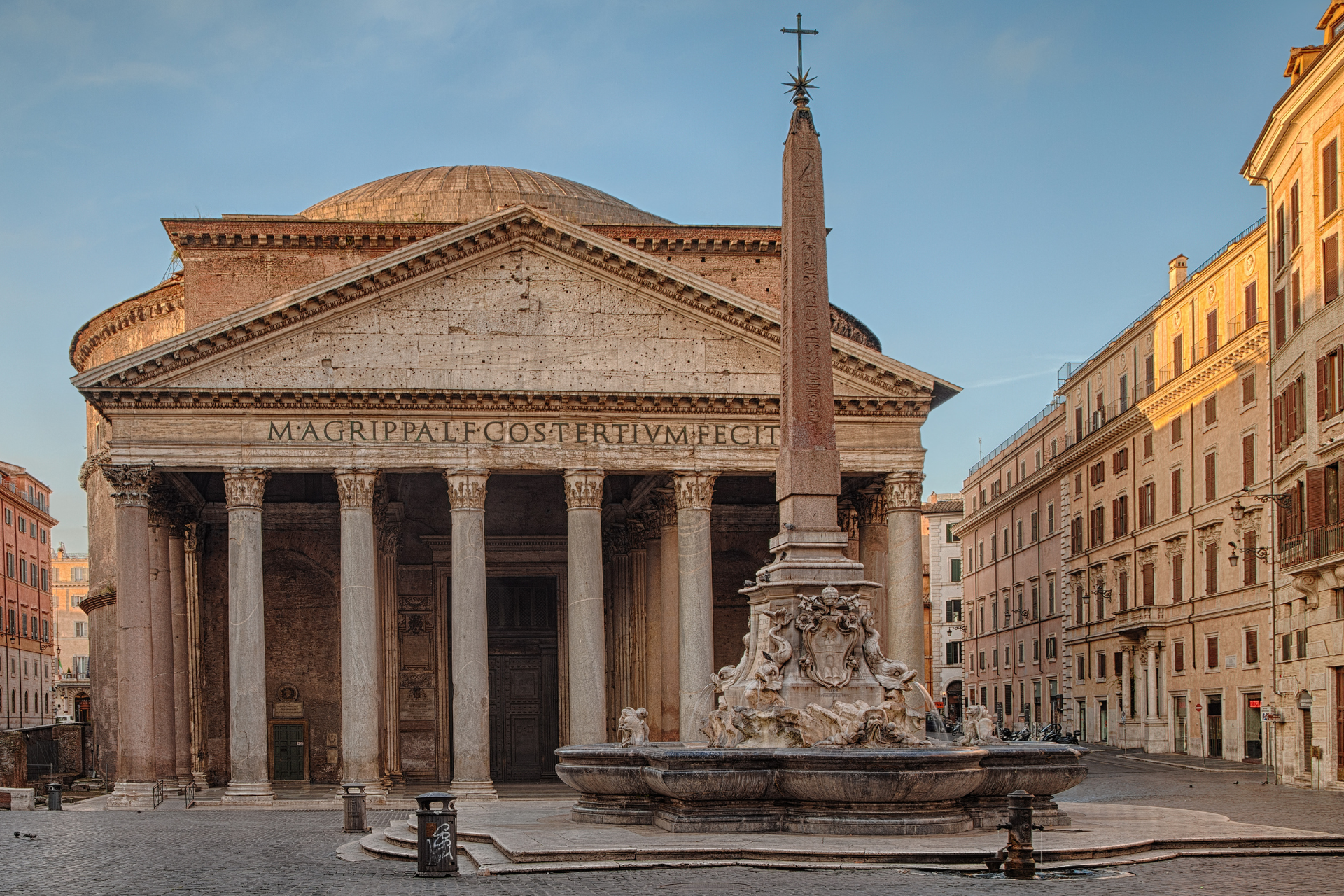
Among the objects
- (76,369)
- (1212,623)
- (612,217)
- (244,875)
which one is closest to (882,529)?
(1212,623)

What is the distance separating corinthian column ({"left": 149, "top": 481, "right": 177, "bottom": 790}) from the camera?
30.8 m

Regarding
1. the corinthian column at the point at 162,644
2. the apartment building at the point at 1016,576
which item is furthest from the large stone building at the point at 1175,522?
the corinthian column at the point at 162,644

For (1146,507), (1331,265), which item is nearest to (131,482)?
(1331,265)

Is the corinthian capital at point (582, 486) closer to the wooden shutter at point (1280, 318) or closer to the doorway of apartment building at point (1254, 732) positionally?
the wooden shutter at point (1280, 318)

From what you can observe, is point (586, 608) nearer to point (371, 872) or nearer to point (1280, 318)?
point (1280, 318)

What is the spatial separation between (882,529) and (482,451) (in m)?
9.04

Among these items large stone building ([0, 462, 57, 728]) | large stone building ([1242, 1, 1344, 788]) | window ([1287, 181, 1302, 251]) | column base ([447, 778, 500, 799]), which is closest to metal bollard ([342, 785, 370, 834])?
column base ([447, 778, 500, 799])

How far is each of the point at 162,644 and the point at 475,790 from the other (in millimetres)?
6767

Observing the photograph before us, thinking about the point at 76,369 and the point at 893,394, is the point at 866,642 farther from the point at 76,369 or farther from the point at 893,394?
the point at 76,369

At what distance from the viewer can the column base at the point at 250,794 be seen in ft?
96.8

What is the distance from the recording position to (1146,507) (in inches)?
1844

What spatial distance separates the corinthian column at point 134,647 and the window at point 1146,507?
28.3 metres

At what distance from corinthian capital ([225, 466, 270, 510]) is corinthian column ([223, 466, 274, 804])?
1 centimetres

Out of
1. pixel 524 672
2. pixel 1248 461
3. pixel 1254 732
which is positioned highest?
pixel 1248 461
